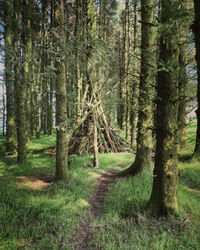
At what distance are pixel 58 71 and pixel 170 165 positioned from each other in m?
4.17

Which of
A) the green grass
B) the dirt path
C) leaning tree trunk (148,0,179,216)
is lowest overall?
the dirt path

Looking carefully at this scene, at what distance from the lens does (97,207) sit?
4012 mm

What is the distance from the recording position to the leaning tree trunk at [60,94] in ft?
15.9

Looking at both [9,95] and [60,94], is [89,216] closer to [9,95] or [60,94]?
[60,94]

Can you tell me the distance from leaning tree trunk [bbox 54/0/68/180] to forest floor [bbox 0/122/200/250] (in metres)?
0.61

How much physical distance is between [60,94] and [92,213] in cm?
355

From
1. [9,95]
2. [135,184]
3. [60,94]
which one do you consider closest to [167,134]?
[135,184]

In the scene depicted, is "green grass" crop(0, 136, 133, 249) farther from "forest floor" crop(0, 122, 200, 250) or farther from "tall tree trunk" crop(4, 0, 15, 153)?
"tall tree trunk" crop(4, 0, 15, 153)

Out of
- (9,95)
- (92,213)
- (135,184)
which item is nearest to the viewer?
(92,213)

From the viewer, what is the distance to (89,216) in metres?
3.57

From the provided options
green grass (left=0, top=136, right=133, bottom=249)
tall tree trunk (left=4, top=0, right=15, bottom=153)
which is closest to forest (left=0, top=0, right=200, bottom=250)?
green grass (left=0, top=136, right=133, bottom=249)

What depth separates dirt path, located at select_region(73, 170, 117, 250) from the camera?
108 inches

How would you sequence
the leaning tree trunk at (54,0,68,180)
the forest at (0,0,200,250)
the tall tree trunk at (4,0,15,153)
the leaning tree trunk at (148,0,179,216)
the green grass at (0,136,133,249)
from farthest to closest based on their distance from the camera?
the tall tree trunk at (4,0,15,153) < the leaning tree trunk at (54,0,68,180) < the leaning tree trunk at (148,0,179,216) < the green grass at (0,136,133,249) < the forest at (0,0,200,250)

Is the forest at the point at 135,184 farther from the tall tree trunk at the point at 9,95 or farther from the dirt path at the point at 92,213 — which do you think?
the tall tree trunk at the point at 9,95
